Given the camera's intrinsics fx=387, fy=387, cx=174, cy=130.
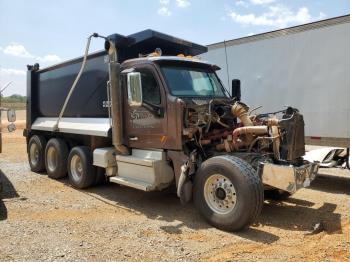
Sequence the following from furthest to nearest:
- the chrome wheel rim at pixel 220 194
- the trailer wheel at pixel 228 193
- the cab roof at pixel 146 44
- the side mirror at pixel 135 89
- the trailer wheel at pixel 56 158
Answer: the trailer wheel at pixel 56 158
the cab roof at pixel 146 44
the side mirror at pixel 135 89
the chrome wheel rim at pixel 220 194
the trailer wheel at pixel 228 193

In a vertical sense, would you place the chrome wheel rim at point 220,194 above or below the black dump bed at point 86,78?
below

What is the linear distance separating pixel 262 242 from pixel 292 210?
1840 mm

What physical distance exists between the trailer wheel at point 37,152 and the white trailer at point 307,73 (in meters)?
5.12

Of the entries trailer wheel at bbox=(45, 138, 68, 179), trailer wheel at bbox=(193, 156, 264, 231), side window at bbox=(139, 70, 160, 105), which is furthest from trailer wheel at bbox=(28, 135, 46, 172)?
trailer wheel at bbox=(193, 156, 264, 231)

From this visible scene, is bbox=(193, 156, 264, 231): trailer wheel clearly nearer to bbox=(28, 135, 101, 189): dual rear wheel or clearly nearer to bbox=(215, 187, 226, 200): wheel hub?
bbox=(215, 187, 226, 200): wheel hub

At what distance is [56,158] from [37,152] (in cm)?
130

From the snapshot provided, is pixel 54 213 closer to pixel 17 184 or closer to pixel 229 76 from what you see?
pixel 17 184

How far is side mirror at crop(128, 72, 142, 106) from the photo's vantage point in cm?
613

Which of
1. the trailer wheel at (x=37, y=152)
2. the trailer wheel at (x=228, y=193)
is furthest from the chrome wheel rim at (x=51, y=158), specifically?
the trailer wheel at (x=228, y=193)

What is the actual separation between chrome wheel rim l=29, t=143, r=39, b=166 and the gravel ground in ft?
6.96

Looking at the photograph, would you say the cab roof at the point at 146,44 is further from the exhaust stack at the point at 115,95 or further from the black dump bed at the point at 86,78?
the exhaust stack at the point at 115,95

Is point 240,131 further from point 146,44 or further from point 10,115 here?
point 10,115

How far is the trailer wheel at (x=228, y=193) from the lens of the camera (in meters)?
5.16

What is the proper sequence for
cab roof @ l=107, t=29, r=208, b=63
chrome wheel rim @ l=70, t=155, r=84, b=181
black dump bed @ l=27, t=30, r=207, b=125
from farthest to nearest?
chrome wheel rim @ l=70, t=155, r=84, b=181 < black dump bed @ l=27, t=30, r=207, b=125 < cab roof @ l=107, t=29, r=208, b=63
